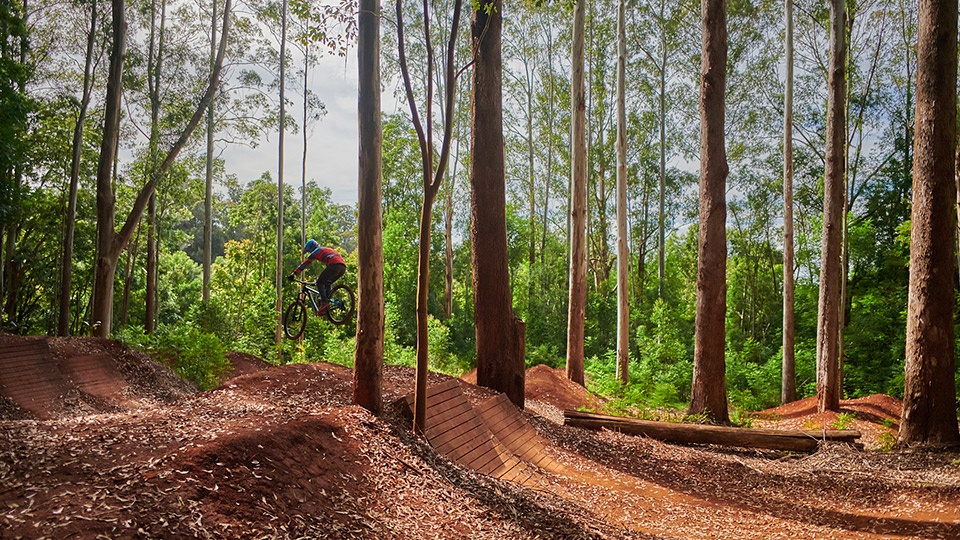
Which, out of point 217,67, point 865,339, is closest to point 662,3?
point 865,339

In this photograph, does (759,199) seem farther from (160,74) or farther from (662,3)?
(160,74)

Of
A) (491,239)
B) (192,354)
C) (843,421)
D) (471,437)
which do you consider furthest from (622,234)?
(192,354)

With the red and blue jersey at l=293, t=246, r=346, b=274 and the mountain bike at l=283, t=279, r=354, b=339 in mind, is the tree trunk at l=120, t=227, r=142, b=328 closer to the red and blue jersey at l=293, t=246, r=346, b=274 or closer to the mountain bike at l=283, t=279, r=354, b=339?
the mountain bike at l=283, t=279, r=354, b=339

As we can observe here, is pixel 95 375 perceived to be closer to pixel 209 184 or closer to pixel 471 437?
pixel 471 437

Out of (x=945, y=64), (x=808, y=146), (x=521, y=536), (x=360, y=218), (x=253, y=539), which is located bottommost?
(x=521, y=536)

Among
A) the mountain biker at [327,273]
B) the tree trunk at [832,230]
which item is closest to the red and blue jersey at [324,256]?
the mountain biker at [327,273]

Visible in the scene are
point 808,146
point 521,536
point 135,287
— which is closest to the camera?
point 521,536

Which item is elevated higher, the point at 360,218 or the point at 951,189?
the point at 951,189

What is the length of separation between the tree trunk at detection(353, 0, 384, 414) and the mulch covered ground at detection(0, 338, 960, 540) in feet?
1.75

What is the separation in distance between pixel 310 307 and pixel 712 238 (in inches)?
294

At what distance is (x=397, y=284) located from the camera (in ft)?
78.0

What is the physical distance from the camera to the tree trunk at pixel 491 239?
8281mm

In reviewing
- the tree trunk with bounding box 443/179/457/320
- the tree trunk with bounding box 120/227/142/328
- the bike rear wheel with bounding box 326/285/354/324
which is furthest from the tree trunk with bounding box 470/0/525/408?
the tree trunk with bounding box 443/179/457/320

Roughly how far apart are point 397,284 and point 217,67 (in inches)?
419
